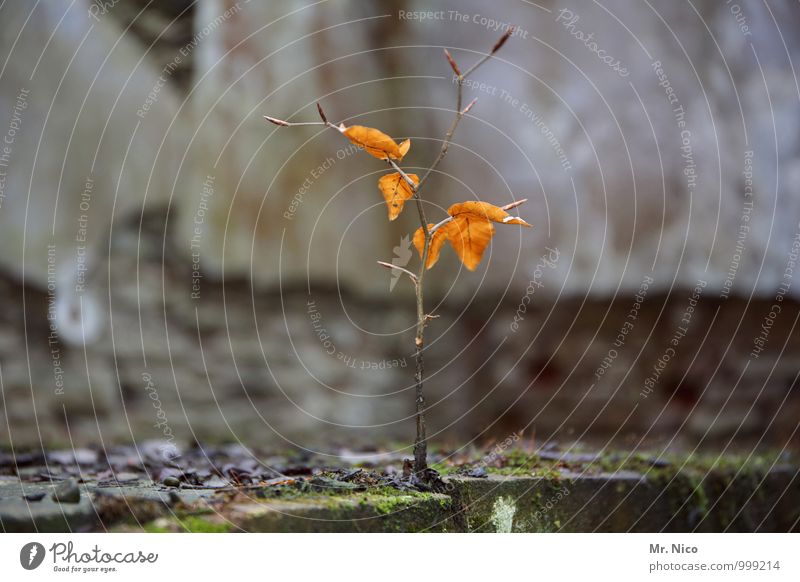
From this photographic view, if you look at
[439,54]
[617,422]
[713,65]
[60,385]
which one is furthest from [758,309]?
[60,385]

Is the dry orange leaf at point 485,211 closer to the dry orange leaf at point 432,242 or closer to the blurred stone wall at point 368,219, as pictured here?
the dry orange leaf at point 432,242

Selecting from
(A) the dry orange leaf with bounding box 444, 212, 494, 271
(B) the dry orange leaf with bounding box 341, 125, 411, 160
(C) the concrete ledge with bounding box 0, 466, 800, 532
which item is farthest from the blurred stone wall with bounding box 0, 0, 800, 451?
(B) the dry orange leaf with bounding box 341, 125, 411, 160

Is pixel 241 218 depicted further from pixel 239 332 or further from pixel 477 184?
pixel 477 184

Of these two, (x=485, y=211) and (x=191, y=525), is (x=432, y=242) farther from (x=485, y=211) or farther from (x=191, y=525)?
(x=191, y=525)

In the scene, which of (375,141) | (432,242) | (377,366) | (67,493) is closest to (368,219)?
(377,366)

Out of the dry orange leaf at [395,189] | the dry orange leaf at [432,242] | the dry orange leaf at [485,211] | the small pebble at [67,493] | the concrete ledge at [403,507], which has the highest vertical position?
the dry orange leaf at [395,189]

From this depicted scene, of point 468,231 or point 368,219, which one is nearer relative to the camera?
point 468,231

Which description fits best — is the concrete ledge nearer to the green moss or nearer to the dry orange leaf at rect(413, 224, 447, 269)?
the green moss

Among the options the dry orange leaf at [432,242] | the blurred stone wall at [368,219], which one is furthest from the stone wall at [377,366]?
the dry orange leaf at [432,242]
